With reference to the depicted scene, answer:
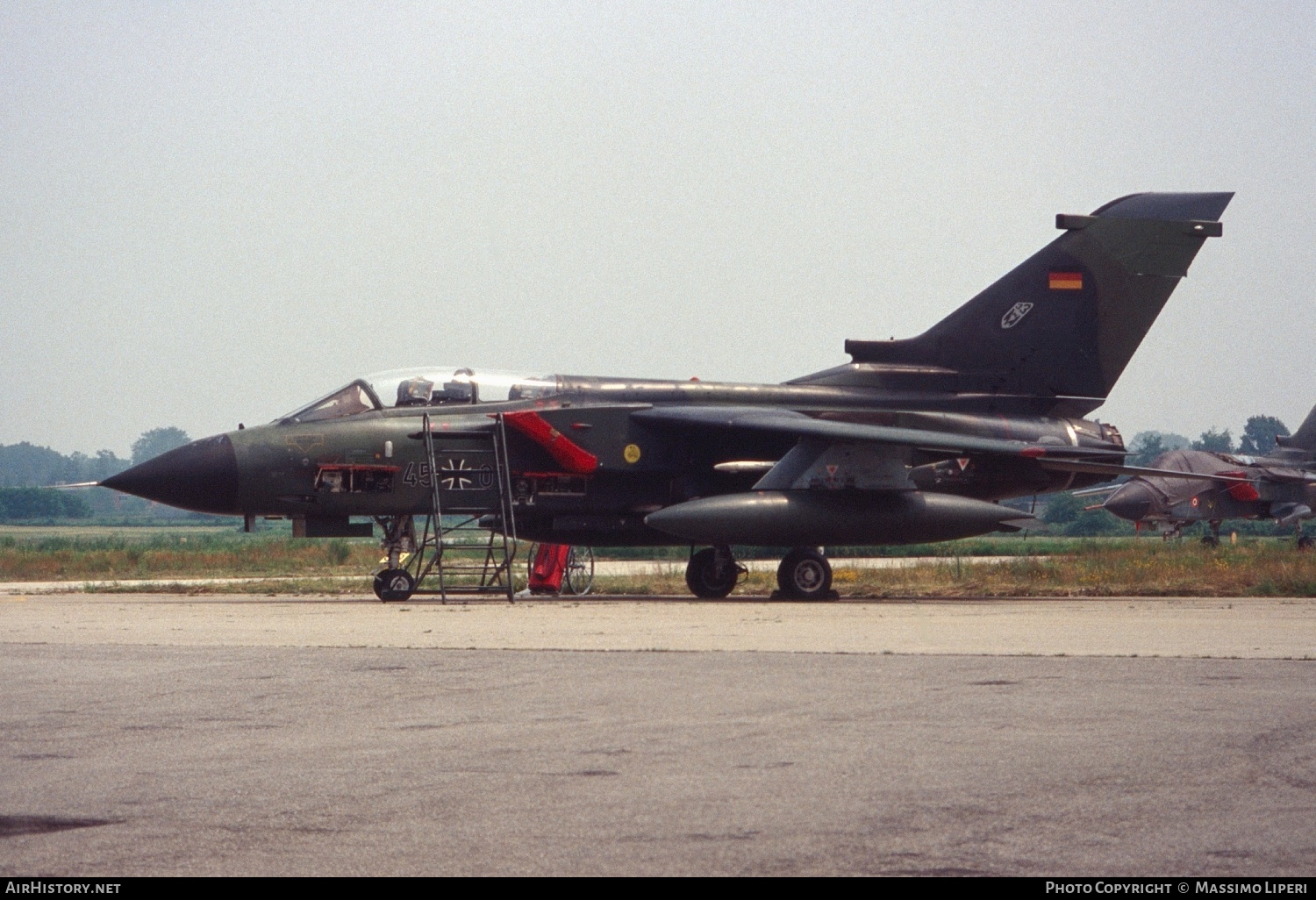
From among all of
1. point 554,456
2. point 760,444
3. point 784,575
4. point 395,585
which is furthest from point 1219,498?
point 395,585

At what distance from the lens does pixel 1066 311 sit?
2103 cm

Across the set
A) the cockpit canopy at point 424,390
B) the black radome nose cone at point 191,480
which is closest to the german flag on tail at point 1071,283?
the cockpit canopy at point 424,390

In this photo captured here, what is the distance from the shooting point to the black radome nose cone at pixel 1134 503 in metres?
42.1

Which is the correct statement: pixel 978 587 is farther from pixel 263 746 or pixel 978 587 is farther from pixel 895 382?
pixel 263 746

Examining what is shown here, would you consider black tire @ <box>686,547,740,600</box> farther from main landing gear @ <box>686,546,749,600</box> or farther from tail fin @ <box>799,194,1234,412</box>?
tail fin @ <box>799,194,1234,412</box>

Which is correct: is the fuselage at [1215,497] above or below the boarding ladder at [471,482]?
below

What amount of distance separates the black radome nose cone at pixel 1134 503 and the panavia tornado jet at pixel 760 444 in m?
21.8

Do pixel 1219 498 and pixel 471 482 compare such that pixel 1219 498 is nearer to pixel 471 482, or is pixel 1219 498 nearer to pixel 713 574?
pixel 713 574

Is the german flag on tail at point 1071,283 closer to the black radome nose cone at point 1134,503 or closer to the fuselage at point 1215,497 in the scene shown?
the fuselage at point 1215,497

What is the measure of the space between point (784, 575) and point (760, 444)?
6.26ft

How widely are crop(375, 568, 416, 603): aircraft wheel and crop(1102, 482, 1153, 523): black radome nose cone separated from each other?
1128 inches

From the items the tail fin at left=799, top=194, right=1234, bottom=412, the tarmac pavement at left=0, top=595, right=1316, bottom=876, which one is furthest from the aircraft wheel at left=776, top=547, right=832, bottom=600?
the tarmac pavement at left=0, top=595, right=1316, bottom=876

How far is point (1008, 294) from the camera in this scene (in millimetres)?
21156
